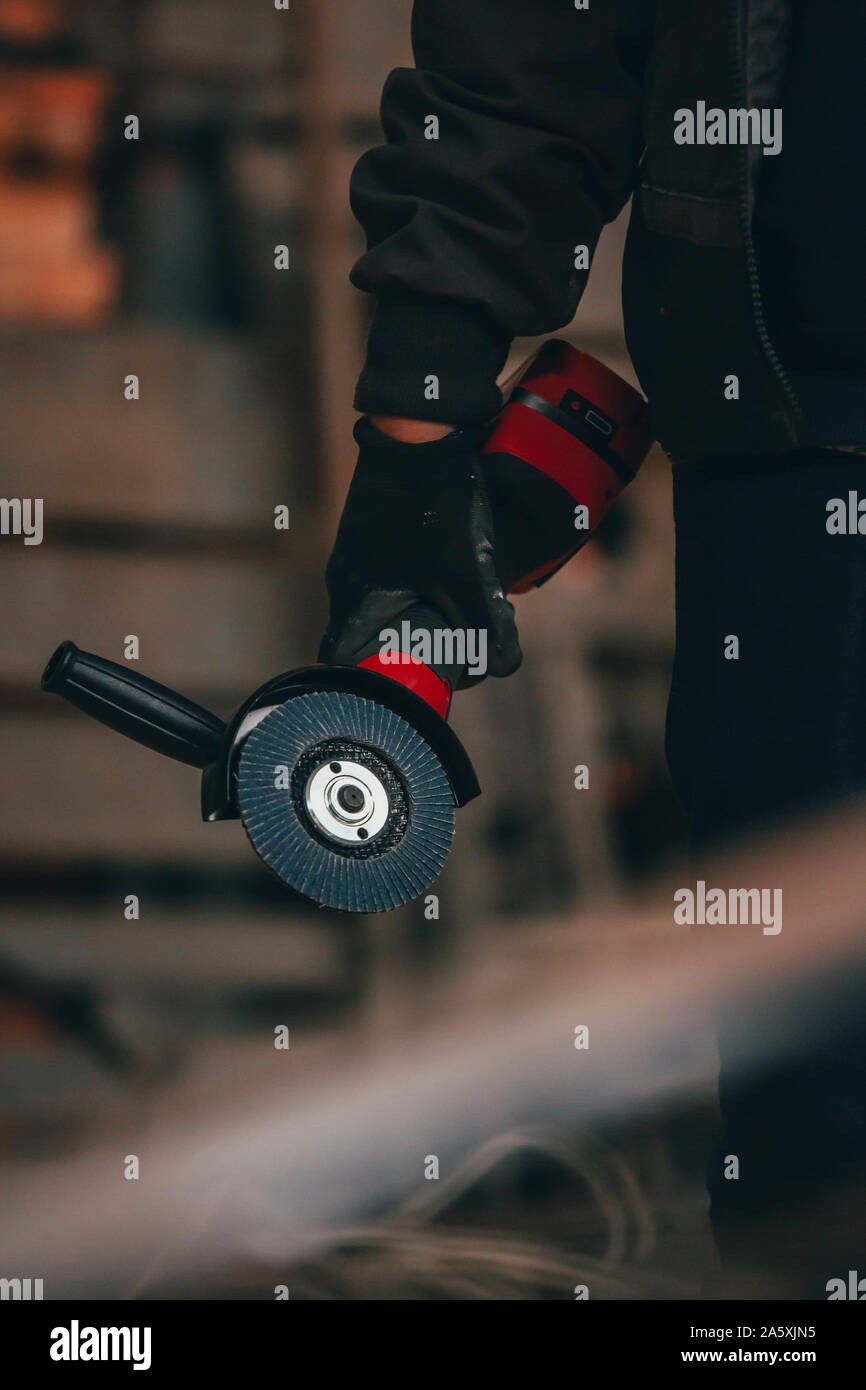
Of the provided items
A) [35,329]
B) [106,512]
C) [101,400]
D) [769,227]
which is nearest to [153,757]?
[106,512]

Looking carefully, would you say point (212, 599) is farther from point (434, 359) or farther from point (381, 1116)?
point (434, 359)

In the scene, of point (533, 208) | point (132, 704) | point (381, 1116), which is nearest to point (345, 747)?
point (132, 704)

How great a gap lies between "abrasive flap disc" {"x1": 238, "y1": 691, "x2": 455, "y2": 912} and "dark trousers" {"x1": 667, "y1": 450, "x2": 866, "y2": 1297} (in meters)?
0.21

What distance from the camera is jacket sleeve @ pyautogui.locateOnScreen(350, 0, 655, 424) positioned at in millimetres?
922

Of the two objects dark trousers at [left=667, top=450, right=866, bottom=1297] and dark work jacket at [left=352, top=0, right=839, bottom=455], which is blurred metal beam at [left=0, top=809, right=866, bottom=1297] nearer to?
dark trousers at [left=667, top=450, right=866, bottom=1297]

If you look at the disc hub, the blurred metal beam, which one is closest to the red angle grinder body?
the disc hub

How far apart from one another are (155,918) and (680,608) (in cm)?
120

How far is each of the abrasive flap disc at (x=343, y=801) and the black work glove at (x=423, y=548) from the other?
93 millimetres

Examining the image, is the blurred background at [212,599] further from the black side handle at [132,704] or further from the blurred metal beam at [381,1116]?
the black side handle at [132,704]

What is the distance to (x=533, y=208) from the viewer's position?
0.94m

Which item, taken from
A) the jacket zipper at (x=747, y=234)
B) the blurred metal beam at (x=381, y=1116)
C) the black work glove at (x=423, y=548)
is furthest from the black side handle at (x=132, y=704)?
the blurred metal beam at (x=381, y=1116)

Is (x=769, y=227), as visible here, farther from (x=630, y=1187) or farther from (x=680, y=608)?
(x=630, y=1187)
